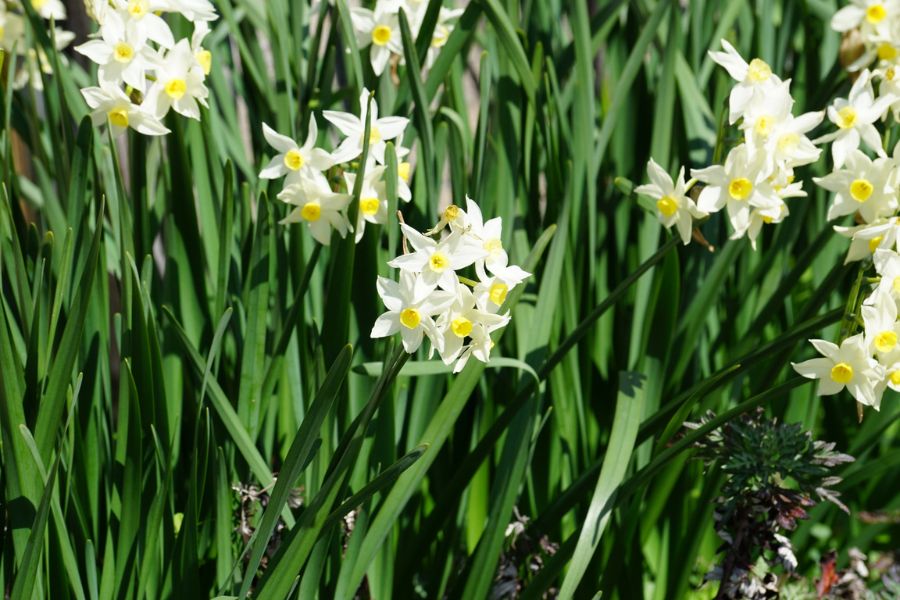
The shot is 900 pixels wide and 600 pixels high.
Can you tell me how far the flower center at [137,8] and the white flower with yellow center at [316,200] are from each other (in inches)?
A: 12.6

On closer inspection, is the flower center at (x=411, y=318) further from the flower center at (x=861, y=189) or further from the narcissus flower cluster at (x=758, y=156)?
the flower center at (x=861, y=189)

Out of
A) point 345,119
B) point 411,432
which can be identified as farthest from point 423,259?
point 411,432

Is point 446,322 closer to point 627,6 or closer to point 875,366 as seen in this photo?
point 875,366

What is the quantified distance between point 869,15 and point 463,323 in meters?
1.18

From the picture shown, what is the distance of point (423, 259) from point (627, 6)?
1443 millimetres

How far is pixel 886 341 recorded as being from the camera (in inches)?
44.7

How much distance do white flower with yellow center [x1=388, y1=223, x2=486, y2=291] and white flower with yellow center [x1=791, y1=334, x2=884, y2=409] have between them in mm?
449

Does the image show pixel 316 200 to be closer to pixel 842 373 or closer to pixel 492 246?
pixel 492 246

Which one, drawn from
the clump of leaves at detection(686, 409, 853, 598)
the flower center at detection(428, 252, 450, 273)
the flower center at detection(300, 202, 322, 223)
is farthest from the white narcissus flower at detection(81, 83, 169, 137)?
the clump of leaves at detection(686, 409, 853, 598)

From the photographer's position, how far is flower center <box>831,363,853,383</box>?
1196 millimetres

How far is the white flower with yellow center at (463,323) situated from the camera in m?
1.06

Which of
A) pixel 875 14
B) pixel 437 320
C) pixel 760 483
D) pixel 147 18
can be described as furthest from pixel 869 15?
pixel 147 18

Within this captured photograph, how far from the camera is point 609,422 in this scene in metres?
1.85

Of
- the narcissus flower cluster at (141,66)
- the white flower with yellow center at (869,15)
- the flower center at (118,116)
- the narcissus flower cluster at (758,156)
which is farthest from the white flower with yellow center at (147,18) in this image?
the white flower with yellow center at (869,15)
